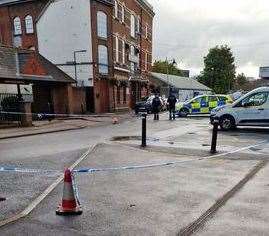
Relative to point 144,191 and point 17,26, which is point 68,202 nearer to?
point 144,191

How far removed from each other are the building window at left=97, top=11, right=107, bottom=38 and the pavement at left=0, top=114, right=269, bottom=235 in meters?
23.7

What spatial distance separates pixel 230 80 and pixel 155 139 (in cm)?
6833

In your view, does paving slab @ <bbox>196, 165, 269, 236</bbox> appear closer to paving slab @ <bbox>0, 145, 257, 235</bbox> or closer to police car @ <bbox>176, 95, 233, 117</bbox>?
paving slab @ <bbox>0, 145, 257, 235</bbox>

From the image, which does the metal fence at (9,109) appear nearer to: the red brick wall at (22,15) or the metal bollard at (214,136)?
the metal bollard at (214,136)

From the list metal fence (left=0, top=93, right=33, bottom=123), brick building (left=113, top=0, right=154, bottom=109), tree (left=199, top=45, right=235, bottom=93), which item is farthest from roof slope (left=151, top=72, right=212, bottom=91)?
metal fence (left=0, top=93, right=33, bottom=123)

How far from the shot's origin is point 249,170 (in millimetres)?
8805

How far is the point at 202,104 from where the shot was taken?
92.0ft

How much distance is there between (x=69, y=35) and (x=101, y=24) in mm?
3025

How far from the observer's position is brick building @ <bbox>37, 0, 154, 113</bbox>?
33750 mm

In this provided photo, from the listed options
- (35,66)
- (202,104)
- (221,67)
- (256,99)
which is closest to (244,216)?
(256,99)

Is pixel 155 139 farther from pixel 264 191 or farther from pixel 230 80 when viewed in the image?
pixel 230 80

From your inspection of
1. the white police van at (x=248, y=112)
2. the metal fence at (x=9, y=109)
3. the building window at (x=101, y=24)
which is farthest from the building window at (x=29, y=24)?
the white police van at (x=248, y=112)

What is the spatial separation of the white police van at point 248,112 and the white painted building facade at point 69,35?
712 inches

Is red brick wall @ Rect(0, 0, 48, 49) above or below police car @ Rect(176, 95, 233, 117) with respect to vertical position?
above
